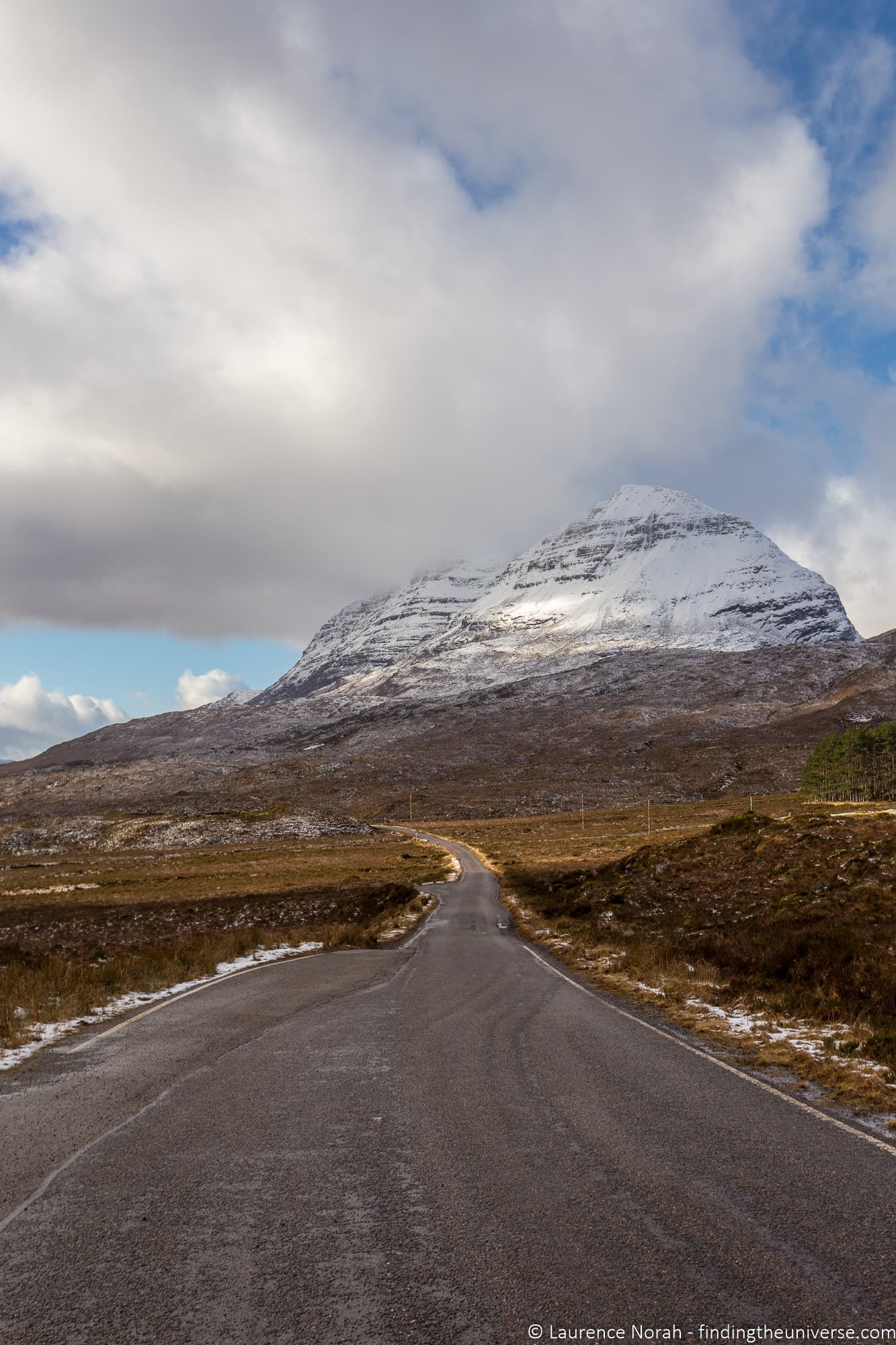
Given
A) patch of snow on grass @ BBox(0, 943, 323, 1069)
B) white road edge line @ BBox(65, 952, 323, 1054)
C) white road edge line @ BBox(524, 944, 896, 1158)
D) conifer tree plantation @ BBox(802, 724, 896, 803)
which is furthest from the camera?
conifer tree plantation @ BBox(802, 724, 896, 803)

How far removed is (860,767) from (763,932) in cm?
10084

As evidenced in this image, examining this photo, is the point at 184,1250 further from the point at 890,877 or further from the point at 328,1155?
the point at 890,877

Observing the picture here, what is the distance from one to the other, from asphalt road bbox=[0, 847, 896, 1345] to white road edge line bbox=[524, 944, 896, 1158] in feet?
0.26

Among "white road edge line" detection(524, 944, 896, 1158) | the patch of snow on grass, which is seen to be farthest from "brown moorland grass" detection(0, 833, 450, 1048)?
"white road edge line" detection(524, 944, 896, 1158)

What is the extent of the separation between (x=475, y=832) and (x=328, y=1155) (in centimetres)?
10344

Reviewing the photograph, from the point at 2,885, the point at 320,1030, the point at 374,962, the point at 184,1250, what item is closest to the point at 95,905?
the point at 2,885

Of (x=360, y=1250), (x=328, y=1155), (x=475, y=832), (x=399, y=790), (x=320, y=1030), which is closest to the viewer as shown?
(x=360, y=1250)

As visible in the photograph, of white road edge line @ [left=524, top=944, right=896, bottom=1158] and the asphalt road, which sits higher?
the asphalt road

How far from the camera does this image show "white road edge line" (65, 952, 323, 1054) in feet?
42.1

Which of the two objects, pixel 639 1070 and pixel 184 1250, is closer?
pixel 184 1250

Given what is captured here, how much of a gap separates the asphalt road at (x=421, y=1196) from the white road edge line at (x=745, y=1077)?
8 centimetres

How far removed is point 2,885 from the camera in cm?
6594

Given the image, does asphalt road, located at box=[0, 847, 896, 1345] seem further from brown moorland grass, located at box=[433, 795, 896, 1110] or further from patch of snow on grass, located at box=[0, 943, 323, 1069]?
brown moorland grass, located at box=[433, 795, 896, 1110]

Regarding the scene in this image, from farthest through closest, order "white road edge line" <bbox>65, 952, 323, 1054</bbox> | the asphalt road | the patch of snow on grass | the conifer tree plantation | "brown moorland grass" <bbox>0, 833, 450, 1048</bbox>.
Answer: the conifer tree plantation < "brown moorland grass" <bbox>0, 833, 450, 1048</bbox> < "white road edge line" <bbox>65, 952, 323, 1054</bbox> < the patch of snow on grass < the asphalt road
